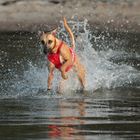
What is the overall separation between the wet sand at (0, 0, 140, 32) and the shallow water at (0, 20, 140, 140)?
833cm

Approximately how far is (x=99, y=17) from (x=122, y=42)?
674 cm

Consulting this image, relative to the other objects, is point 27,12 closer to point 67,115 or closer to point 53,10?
point 53,10

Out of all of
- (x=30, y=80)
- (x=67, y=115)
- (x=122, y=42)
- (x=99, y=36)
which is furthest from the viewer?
(x=99, y=36)

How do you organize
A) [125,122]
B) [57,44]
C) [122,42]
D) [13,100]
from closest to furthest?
1. [125,122]
2. [13,100]
3. [57,44]
4. [122,42]

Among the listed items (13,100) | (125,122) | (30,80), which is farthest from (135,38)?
(125,122)

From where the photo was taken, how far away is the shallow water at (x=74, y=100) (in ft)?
34.9

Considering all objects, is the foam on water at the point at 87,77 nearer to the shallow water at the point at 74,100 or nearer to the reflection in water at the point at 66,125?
the shallow water at the point at 74,100

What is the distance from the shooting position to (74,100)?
13.9 metres

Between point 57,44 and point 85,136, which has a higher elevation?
point 57,44

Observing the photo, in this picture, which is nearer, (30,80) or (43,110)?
(43,110)

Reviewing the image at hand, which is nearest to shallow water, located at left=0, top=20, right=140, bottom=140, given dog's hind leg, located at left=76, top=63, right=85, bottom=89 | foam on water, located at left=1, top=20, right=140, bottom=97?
foam on water, located at left=1, top=20, right=140, bottom=97

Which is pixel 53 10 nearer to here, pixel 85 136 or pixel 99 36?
pixel 99 36

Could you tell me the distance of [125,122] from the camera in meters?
11.2

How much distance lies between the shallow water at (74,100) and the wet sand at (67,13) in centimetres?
833
